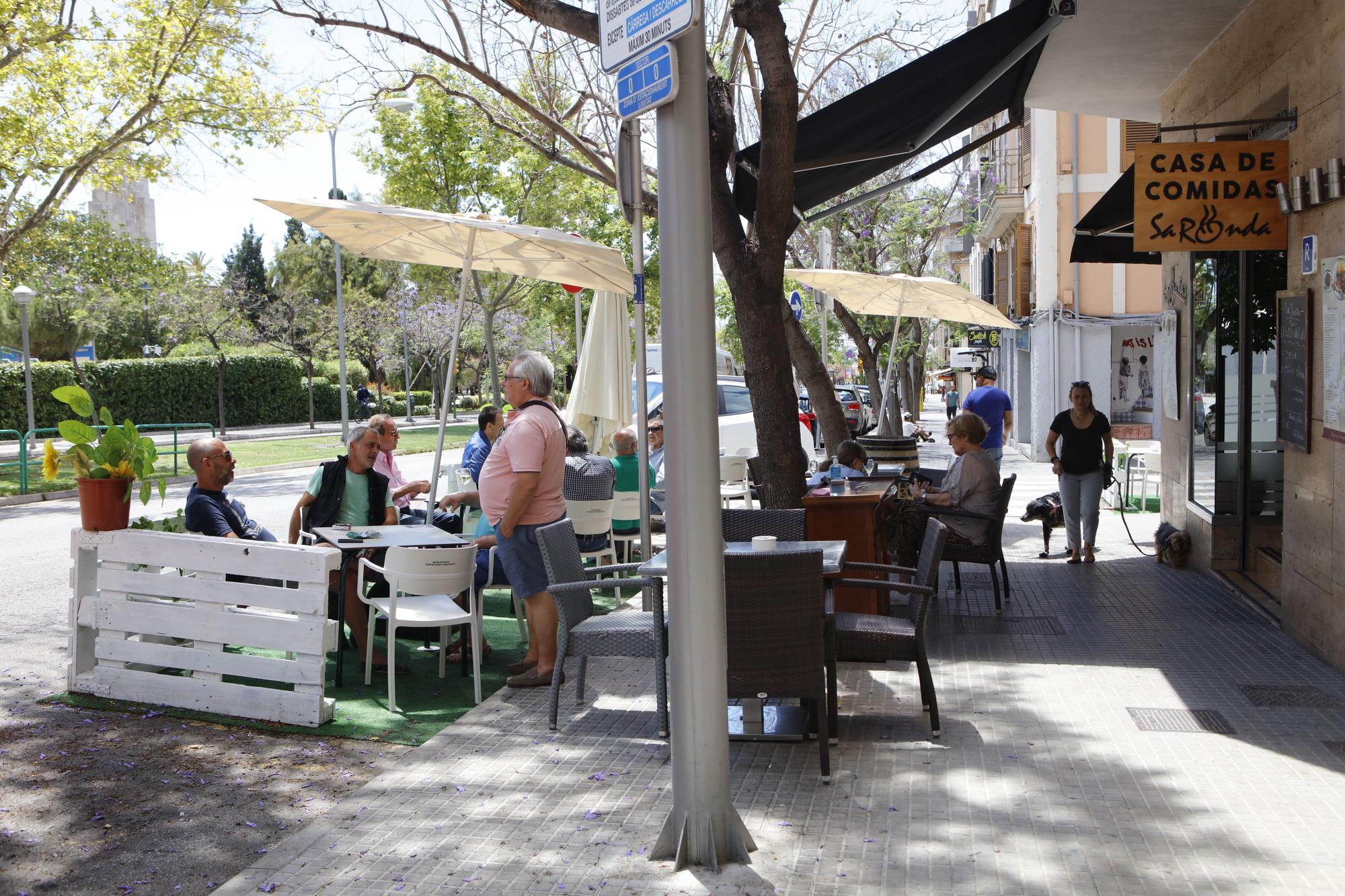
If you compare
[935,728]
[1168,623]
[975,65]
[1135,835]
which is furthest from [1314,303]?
[1135,835]

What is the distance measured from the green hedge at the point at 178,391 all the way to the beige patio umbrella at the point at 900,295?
2810cm

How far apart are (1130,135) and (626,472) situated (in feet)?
54.0

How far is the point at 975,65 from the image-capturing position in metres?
8.30

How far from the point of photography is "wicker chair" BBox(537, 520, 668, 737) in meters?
5.54

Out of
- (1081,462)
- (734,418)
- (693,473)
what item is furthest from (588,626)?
(734,418)

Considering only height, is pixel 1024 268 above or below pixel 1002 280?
below

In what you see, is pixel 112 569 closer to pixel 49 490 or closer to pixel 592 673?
pixel 592 673

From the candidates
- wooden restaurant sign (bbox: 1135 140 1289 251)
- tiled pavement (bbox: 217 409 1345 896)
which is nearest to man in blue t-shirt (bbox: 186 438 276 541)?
tiled pavement (bbox: 217 409 1345 896)

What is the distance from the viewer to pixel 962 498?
8.52 metres

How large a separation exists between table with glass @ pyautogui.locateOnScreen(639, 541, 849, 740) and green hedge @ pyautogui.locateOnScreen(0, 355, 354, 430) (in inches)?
1286

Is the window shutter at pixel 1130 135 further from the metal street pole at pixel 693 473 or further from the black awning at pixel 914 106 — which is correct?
the metal street pole at pixel 693 473

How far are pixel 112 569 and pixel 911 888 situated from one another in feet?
14.8

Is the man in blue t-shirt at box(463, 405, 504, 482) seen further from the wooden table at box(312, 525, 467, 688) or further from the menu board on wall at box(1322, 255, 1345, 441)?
the menu board on wall at box(1322, 255, 1345, 441)

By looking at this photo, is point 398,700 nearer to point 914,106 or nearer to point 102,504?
point 102,504
